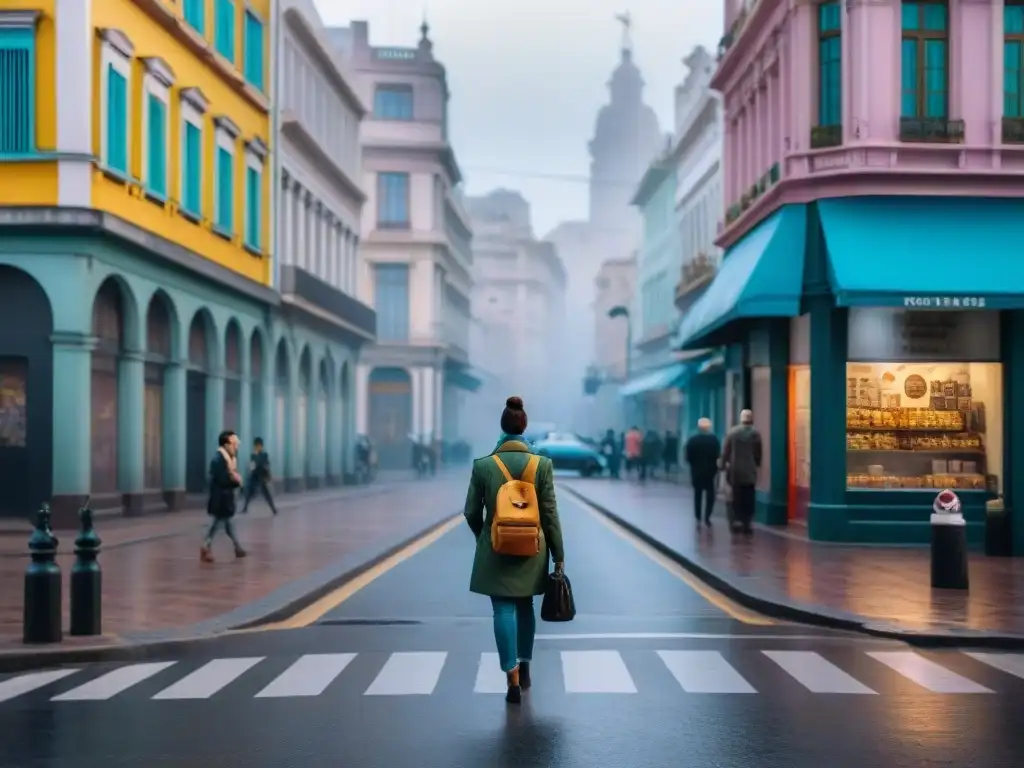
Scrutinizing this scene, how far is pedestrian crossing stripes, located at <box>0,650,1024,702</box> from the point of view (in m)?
9.98

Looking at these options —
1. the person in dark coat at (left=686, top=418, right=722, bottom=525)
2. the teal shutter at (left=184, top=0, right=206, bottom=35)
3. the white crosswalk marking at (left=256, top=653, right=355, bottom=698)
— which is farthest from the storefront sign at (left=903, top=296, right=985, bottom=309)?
the teal shutter at (left=184, top=0, right=206, bottom=35)

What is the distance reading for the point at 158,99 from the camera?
99.0 ft

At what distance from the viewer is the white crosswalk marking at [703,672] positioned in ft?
32.9

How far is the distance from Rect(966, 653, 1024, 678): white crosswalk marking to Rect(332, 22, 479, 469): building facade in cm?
6043

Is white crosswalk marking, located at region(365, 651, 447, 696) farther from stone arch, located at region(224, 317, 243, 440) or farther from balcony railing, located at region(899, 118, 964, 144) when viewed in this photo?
stone arch, located at region(224, 317, 243, 440)

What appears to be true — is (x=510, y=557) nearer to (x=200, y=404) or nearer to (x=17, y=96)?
(x=17, y=96)

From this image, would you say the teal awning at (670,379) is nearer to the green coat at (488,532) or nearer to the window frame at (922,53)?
the window frame at (922,53)

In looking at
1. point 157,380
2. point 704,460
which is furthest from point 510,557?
point 157,380

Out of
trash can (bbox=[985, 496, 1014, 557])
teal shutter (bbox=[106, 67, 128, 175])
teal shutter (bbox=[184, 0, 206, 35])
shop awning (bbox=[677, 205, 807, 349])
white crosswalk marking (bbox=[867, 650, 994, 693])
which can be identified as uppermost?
teal shutter (bbox=[184, 0, 206, 35])

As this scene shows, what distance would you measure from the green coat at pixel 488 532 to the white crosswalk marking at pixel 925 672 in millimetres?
2665

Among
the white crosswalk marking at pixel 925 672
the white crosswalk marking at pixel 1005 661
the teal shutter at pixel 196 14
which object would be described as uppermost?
the teal shutter at pixel 196 14

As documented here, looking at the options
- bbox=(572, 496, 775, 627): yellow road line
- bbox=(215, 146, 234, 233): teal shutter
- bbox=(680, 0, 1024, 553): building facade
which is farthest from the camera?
bbox=(215, 146, 234, 233): teal shutter

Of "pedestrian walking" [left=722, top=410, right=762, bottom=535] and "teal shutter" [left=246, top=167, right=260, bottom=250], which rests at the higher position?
"teal shutter" [left=246, top=167, right=260, bottom=250]

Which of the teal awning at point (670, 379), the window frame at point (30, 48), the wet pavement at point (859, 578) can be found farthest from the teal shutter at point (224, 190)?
the teal awning at point (670, 379)
